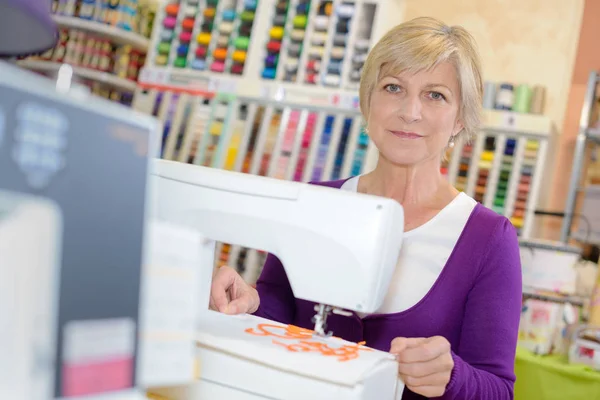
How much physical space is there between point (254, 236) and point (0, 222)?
29.1 inches

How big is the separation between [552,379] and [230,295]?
1.34m

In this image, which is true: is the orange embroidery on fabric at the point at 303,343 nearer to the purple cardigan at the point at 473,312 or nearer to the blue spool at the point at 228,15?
the purple cardigan at the point at 473,312

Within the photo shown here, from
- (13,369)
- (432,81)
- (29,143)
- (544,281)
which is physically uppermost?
(432,81)

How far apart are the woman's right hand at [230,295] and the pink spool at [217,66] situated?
2712 millimetres

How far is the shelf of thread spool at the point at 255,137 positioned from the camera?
12.1 ft

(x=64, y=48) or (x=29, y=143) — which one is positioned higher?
(x=64, y=48)

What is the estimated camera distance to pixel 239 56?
3990 millimetres

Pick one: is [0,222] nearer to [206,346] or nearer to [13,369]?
[13,369]

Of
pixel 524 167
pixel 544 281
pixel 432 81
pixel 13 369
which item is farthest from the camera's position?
pixel 524 167

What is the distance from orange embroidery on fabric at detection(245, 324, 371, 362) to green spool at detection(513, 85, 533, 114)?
2.97 metres

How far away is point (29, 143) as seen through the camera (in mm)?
471

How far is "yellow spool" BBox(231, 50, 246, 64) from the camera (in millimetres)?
3979

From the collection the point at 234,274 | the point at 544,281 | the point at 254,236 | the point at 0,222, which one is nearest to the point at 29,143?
the point at 0,222

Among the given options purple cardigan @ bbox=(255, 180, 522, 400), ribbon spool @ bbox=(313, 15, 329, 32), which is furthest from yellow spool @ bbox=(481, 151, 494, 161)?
purple cardigan @ bbox=(255, 180, 522, 400)
